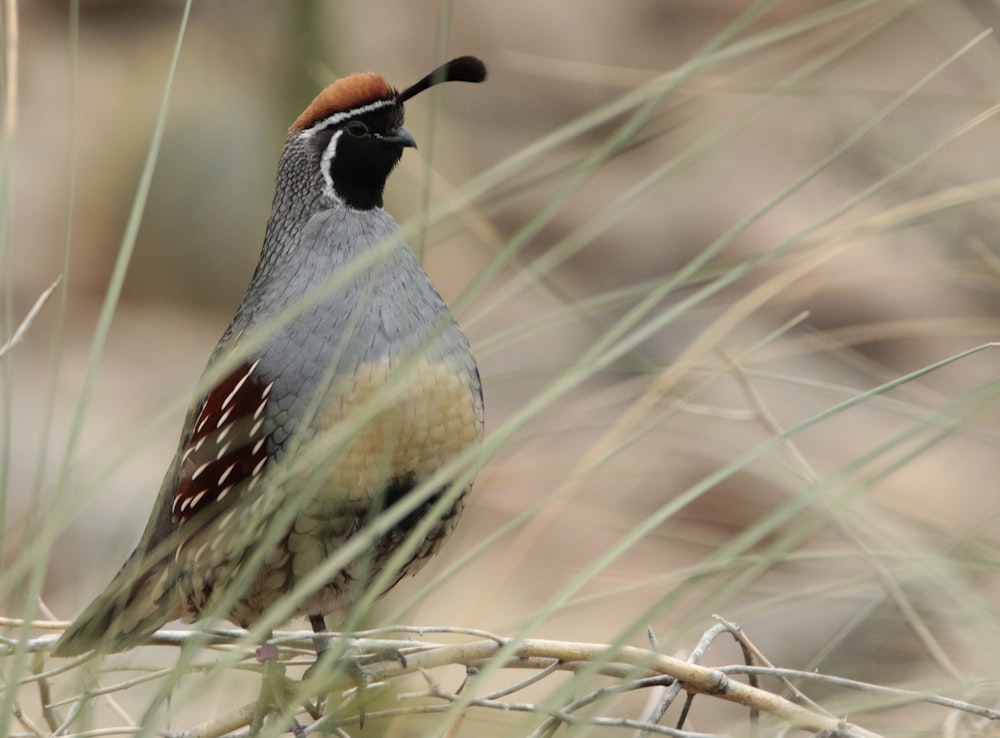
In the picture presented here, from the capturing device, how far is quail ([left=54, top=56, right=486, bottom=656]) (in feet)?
5.72

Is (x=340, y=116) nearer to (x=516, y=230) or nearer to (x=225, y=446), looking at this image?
(x=225, y=446)

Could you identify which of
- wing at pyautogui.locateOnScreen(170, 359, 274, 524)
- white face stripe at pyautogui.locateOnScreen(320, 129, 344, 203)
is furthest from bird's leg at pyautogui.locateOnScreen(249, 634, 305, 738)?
white face stripe at pyautogui.locateOnScreen(320, 129, 344, 203)

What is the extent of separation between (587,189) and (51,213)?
93.1 inches

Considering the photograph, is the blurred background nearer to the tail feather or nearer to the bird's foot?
the bird's foot

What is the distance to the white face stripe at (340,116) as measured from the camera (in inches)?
84.6

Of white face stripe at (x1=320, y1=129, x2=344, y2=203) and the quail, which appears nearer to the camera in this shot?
the quail

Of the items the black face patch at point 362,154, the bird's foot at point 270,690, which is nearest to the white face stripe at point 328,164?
the black face patch at point 362,154

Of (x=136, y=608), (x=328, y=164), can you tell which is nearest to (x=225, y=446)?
(x=136, y=608)

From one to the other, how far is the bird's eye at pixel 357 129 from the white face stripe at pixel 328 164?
0.7 inches

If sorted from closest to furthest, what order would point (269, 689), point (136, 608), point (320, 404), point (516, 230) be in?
point (269, 689) < point (320, 404) < point (136, 608) < point (516, 230)

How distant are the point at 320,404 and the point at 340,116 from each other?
2.25ft

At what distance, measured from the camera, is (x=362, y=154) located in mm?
2197

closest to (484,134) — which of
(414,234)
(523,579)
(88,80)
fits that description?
(88,80)

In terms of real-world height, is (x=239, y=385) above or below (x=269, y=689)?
above
